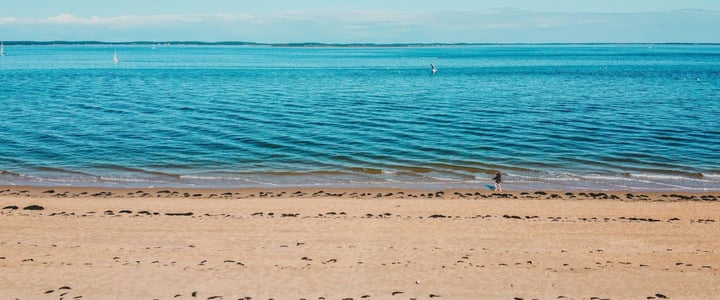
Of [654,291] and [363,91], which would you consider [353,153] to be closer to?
[654,291]

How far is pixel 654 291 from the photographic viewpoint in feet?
42.2

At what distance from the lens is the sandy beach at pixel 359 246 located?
42.6 ft

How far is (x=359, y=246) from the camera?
15664mm

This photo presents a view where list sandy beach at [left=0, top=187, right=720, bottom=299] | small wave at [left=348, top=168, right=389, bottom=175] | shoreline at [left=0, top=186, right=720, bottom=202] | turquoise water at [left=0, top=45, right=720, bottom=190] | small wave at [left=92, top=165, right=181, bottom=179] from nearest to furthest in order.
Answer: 1. sandy beach at [left=0, top=187, right=720, bottom=299]
2. shoreline at [left=0, top=186, right=720, bottom=202]
3. turquoise water at [left=0, top=45, right=720, bottom=190]
4. small wave at [left=92, top=165, right=181, bottom=179]
5. small wave at [left=348, top=168, right=389, bottom=175]

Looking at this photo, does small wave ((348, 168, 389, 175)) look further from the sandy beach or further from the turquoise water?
the sandy beach

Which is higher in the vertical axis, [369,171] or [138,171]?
[369,171]

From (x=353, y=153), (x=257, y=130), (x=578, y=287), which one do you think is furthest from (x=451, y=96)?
(x=578, y=287)

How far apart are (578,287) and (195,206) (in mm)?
11984

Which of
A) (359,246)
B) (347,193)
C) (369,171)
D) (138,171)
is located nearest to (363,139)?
(369,171)

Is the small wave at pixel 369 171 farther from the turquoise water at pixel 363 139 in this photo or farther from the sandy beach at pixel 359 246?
the sandy beach at pixel 359 246

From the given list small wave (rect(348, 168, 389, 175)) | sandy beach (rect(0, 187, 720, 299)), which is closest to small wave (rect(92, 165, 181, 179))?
sandy beach (rect(0, 187, 720, 299))

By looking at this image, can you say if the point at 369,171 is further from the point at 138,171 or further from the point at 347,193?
the point at 138,171

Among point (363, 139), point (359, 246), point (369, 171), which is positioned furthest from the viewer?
point (363, 139)

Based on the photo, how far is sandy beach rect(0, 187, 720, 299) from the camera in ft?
42.6
